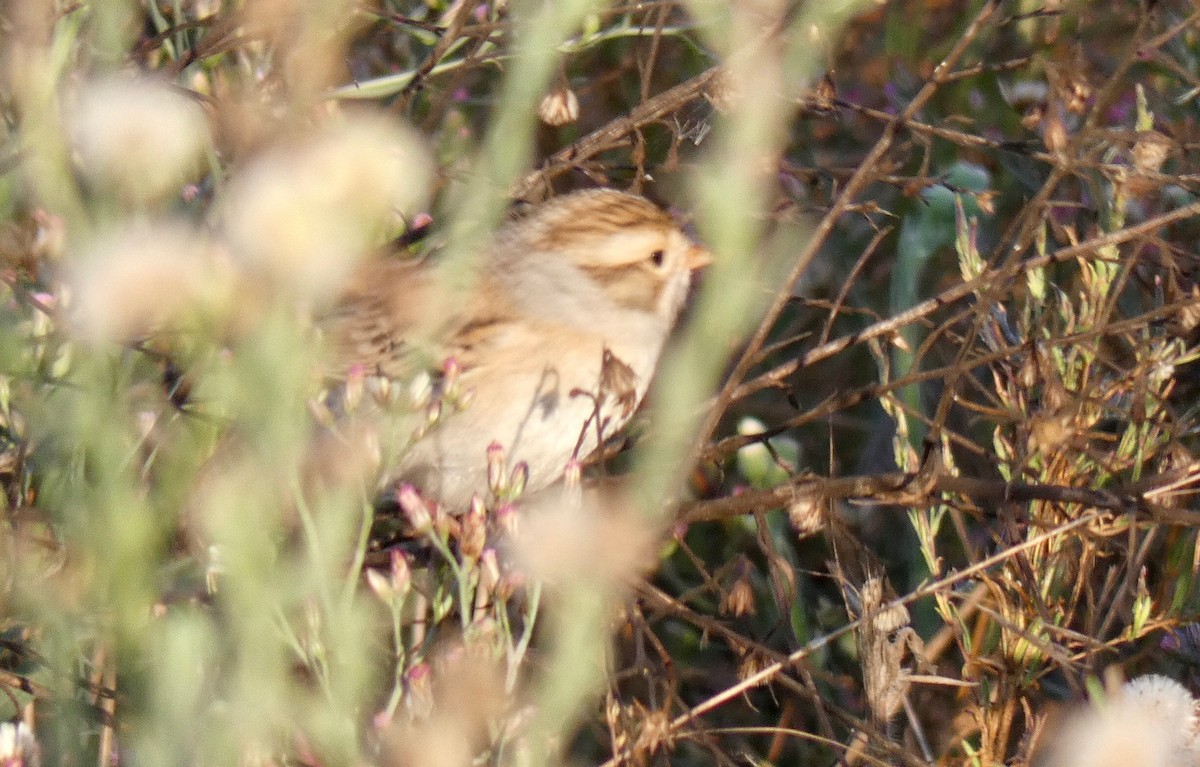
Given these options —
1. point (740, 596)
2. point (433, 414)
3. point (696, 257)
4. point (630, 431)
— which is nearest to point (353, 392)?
point (433, 414)

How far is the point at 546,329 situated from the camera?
3.43m

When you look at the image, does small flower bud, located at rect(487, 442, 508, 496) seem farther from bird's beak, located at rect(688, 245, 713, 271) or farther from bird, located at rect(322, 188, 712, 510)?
bird's beak, located at rect(688, 245, 713, 271)

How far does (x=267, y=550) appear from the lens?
3.60 ft

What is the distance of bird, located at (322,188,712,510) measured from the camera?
10.1ft

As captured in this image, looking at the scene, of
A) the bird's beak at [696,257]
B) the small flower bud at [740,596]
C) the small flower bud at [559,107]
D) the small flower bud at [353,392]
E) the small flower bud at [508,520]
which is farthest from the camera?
the bird's beak at [696,257]

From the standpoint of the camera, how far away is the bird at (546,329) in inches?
122

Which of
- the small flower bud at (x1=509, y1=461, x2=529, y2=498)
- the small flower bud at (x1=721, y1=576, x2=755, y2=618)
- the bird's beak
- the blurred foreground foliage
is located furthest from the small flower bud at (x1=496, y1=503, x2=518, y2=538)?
the bird's beak

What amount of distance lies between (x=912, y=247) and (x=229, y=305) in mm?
2580

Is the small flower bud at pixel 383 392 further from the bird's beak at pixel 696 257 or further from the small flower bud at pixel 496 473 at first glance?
the bird's beak at pixel 696 257

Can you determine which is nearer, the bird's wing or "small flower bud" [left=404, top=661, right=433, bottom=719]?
"small flower bud" [left=404, top=661, right=433, bottom=719]

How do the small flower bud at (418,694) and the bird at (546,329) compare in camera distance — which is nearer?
the small flower bud at (418,694)

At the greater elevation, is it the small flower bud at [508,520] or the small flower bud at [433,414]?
the small flower bud at [433,414]

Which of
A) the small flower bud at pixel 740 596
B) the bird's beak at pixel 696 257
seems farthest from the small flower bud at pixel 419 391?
the bird's beak at pixel 696 257

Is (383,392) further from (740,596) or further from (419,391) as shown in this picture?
(740,596)
